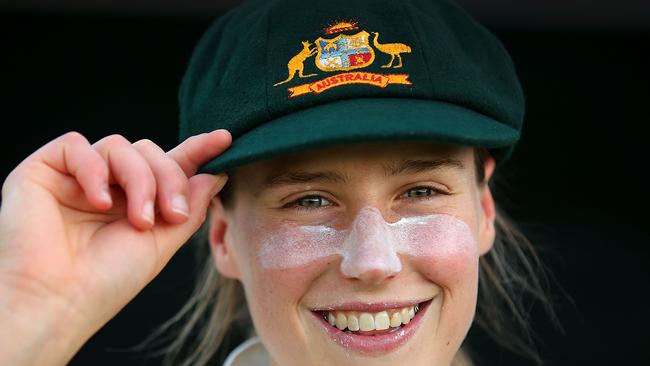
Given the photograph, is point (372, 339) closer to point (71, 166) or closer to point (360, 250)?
point (360, 250)

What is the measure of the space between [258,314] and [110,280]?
1.42 feet

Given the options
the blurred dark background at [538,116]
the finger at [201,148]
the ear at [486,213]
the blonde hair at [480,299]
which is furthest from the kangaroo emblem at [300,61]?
the blurred dark background at [538,116]

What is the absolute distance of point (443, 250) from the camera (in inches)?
80.9

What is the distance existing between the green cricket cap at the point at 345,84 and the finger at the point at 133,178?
188 millimetres

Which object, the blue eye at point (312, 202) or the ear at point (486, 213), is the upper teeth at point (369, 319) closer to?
the blue eye at point (312, 202)

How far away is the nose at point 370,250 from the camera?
1.91 meters

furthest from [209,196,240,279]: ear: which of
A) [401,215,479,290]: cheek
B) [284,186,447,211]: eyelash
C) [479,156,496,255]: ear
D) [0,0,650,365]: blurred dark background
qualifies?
[0,0,650,365]: blurred dark background

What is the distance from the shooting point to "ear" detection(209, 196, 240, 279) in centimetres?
237

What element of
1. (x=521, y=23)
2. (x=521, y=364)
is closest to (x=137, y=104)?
(x=521, y=23)

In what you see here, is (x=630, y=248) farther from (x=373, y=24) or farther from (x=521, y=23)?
(x=373, y=24)

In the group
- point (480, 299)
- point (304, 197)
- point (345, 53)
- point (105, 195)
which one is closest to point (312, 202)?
point (304, 197)

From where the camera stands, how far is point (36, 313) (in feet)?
5.82

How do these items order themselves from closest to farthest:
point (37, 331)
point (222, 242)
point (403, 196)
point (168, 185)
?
point (37, 331)
point (168, 185)
point (403, 196)
point (222, 242)

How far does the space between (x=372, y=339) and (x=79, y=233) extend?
0.71 meters
